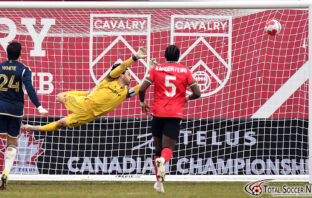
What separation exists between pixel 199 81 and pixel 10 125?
361 cm

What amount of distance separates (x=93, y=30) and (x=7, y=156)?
2967 mm

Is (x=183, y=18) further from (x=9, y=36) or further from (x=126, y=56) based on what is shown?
(x=9, y=36)

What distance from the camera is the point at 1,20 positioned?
38.9 feet

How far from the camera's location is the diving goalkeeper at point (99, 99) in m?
10.8

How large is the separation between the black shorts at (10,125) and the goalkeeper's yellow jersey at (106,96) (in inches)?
52.3

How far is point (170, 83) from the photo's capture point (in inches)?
363

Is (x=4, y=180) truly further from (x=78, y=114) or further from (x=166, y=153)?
(x=166, y=153)

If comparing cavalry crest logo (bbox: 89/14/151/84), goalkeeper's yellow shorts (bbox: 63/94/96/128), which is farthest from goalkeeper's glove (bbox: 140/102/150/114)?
cavalry crest logo (bbox: 89/14/151/84)

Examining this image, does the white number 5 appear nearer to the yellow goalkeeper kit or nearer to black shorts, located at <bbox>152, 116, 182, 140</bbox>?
black shorts, located at <bbox>152, 116, 182, 140</bbox>

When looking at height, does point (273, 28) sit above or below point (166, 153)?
above

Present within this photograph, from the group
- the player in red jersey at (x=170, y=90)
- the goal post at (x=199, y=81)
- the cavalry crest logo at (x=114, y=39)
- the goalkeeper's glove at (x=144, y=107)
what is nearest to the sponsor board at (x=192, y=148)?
the goal post at (x=199, y=81)

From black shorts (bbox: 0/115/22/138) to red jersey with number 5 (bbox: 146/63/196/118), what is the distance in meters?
2.16

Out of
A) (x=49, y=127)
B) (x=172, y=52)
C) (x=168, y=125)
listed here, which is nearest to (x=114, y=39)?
(x=49, y=127)

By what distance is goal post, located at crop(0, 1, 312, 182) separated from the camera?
38.9 feet
